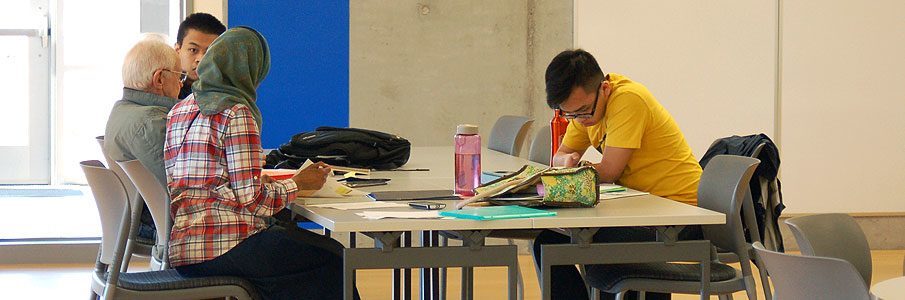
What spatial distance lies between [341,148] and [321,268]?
102 cm

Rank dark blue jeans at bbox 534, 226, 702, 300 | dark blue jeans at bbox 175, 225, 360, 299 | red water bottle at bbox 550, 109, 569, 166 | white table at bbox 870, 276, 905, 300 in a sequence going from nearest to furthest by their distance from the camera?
white table at bbox 870, 276, 905, 300, dark blue jeans at bbox 175, 225, 360, 299, dark blue jeans at bbox 534, 226, 702, 300, red water bottle at bbox 550, 109, 569, 166

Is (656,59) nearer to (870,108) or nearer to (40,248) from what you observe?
(870,108)

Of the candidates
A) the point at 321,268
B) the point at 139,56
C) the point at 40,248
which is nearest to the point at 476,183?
the point at 321,268

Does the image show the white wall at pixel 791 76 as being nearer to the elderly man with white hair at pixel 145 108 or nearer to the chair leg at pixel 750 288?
the elderly man with white hair at pixel 145 108

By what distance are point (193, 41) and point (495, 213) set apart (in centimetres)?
260

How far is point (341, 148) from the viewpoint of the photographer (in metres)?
4.23

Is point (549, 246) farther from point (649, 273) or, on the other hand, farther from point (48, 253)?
point (48, 253)

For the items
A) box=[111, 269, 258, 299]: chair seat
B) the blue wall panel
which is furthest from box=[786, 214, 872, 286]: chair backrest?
the blue wall panel

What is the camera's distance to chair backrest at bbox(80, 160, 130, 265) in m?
3.62

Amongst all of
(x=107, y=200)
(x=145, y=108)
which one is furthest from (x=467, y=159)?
(x=107, y=200)

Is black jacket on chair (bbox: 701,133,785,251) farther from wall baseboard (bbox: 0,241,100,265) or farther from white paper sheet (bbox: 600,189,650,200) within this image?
wall baseboard (bbox: 0,241,100,265)

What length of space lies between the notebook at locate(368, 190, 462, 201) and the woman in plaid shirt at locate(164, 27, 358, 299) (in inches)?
8.5

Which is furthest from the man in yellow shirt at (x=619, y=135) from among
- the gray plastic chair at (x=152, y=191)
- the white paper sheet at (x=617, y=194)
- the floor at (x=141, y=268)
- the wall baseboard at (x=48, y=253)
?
the wall baseboard at (x=48, y=253)

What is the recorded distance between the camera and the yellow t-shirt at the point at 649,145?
3.93 m
